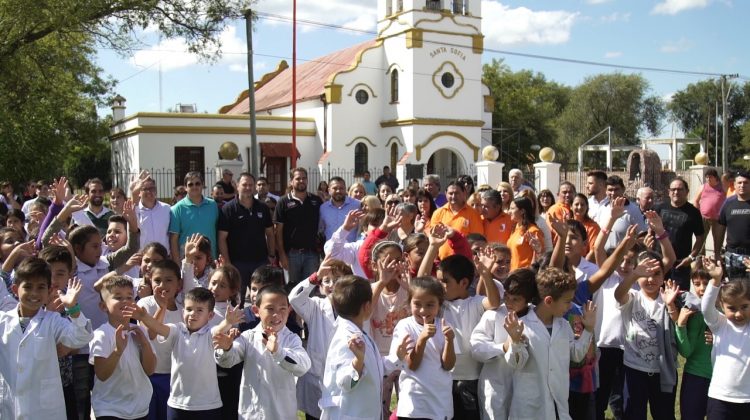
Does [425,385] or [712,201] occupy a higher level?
[712,201]

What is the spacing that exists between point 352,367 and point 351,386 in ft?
0.34

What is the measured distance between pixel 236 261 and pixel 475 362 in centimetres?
390

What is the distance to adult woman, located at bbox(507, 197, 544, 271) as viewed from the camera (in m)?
6.26

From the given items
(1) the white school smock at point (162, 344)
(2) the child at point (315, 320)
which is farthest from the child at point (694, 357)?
(1) the white school smock at point (162, 344)

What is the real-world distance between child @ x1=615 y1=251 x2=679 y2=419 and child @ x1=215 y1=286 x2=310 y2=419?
2365mm

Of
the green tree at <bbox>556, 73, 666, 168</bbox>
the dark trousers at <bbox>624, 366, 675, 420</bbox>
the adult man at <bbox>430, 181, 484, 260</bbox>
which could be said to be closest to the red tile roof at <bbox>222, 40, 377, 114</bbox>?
the adult man at <bbox>430, 181, 484, 260</bbox>

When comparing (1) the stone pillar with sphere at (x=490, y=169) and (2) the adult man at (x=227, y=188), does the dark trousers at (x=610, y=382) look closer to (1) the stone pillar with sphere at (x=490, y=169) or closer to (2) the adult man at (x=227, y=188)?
(2) the adult man at (x=227, y=188)

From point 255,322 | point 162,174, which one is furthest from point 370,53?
point 255,322

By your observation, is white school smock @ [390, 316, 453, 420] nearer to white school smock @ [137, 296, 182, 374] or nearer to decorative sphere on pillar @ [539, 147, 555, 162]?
white school smock @ [137, 296, 182, 374]

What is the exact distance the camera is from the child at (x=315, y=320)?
15.2 feet

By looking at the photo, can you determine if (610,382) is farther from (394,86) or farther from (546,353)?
(394,86)

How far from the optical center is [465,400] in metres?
4.37

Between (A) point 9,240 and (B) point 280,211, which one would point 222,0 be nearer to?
(B) point 280,211

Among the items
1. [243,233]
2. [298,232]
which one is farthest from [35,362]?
[298,232]
